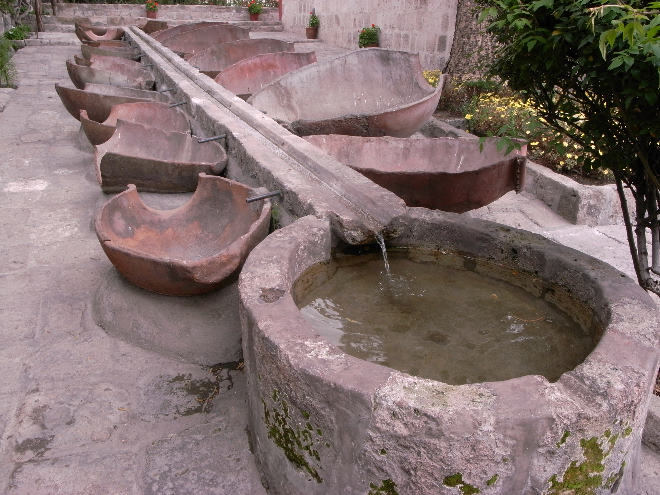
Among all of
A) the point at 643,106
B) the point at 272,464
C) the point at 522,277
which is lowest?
the point at 272,464

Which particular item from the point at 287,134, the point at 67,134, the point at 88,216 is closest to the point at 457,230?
the point at 287,134

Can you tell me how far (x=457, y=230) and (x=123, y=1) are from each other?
74.9 ft

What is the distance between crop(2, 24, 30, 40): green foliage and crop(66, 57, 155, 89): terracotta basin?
794cm

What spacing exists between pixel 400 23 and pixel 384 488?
9776 mm

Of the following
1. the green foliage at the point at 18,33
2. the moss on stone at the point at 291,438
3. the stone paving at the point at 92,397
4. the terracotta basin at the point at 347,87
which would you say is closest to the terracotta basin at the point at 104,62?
the terracotta basin at the point at 347,87

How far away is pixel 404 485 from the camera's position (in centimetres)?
154

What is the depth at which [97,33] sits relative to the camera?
14.2 m

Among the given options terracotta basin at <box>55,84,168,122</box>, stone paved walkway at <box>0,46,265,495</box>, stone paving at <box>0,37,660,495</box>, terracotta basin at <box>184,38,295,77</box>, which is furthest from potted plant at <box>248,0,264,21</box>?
stone paved walkway at <box>0,46,265,495</box>

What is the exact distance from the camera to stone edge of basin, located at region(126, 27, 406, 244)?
106 inches

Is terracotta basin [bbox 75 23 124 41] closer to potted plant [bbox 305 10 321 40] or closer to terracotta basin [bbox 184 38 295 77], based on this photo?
terracotta basin [bbox 184 38 295 77]

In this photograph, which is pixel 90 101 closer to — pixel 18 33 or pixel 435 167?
pixel 435 167

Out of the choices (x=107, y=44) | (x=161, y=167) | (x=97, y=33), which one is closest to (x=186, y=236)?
(x=161, y=167)

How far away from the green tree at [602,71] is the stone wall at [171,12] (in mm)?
20337

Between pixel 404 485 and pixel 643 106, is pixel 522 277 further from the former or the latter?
pixel 404 485
